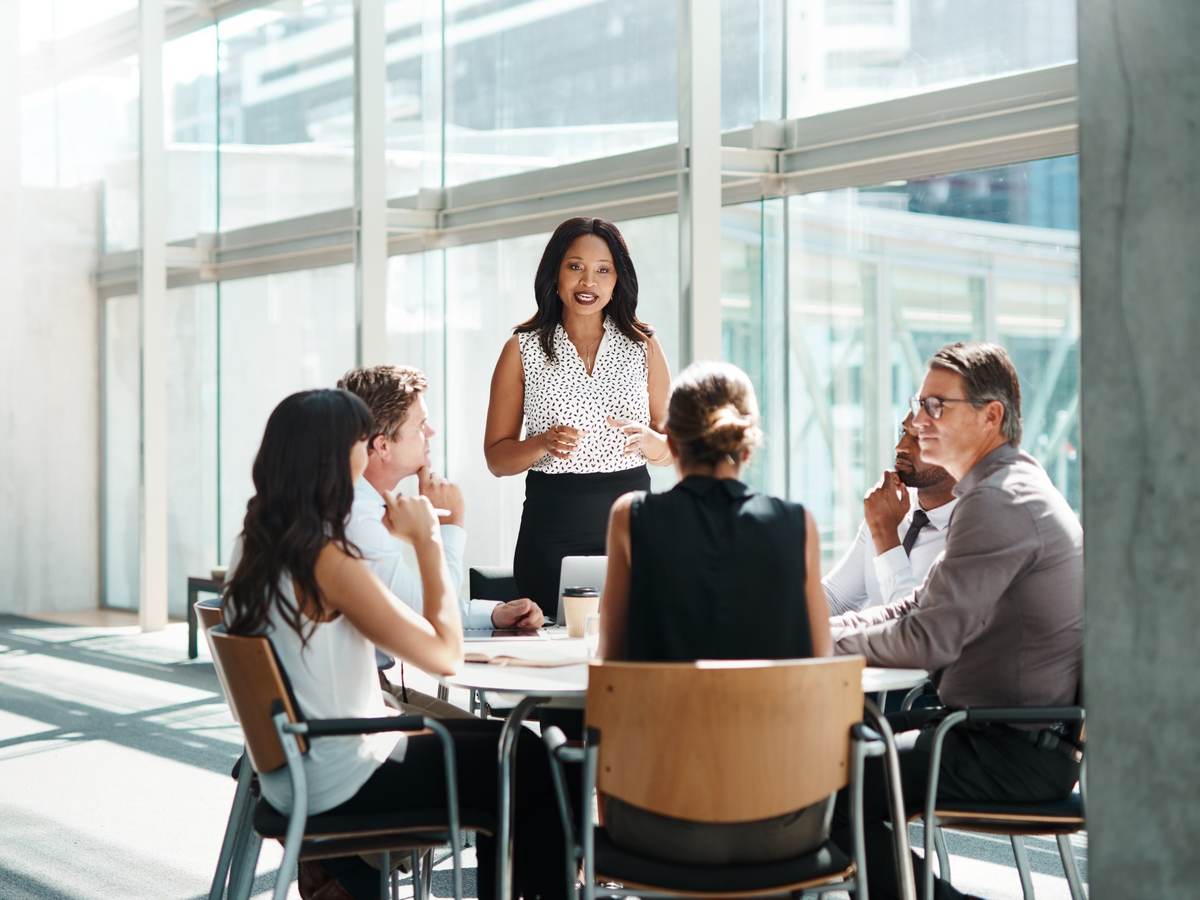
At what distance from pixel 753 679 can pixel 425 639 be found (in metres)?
0.65

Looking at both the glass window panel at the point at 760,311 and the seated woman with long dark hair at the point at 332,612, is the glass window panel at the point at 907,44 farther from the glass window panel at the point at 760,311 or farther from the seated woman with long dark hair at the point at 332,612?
the seated woman with long dark hair at the point at 332,612

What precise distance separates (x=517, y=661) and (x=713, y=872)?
72 cm

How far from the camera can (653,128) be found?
734 centimetres

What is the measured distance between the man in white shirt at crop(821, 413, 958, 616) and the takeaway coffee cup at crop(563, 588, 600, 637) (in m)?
0.55

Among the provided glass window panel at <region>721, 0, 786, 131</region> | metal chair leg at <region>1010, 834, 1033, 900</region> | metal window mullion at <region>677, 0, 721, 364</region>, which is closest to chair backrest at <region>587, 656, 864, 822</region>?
metal chair leg at <region>1010, 834, 1033, 900</region>

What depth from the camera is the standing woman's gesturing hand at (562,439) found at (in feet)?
13.1

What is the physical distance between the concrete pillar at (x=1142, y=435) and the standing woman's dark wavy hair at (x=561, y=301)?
220 centimetres

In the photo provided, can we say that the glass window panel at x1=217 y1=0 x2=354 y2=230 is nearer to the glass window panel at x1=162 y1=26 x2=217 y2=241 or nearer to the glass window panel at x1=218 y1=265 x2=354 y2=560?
the glass window panel at x1=162 y1=26 x2=217 y2=241

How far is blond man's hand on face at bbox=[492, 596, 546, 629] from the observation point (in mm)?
3463

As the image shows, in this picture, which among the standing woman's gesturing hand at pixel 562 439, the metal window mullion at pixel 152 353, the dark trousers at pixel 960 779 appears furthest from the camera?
the metal window mullion at pixel 152 353

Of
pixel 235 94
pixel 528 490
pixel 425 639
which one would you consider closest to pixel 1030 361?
pixel 528 490

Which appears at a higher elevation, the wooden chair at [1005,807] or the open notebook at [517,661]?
the open notebook at [517,661]

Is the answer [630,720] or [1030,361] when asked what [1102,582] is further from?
[1030,361]

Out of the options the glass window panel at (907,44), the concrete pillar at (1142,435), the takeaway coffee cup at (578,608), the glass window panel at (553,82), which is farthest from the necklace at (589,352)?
the glass window panel at (553,82)
